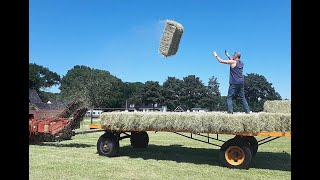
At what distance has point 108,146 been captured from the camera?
10.9 meters

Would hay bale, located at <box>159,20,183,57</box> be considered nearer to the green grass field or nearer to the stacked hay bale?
the stacked hay bale

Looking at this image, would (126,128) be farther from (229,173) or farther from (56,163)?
(229,173)

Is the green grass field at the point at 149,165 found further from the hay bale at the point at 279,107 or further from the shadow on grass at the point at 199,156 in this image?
the hay bale at the point at 279,107

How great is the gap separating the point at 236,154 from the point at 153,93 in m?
79.7

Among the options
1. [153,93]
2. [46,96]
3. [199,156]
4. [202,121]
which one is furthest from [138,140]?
[46,96]

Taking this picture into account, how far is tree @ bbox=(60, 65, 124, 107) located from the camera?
289ft

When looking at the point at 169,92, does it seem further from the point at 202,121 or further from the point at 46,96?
the point at 202,121

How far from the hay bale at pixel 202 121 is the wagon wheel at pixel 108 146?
20.6 inches

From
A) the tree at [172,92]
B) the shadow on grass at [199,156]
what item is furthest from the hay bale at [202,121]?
the tree at [172,92]

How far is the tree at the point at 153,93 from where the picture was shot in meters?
87.9
